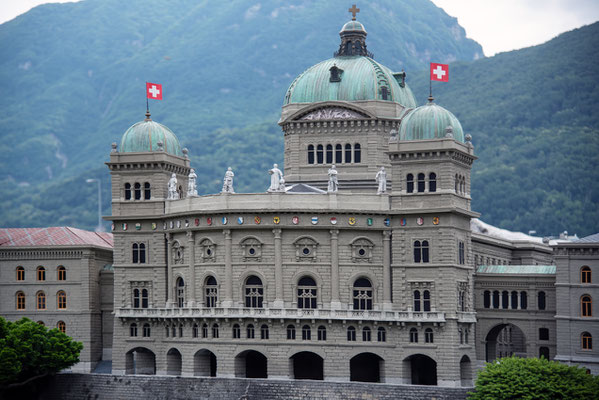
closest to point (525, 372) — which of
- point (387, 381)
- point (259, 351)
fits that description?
point (387, 381)

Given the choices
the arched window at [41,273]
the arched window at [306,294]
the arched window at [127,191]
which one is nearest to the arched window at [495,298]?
the arched window at [306,294]

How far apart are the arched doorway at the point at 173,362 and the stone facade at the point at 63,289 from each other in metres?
9.24

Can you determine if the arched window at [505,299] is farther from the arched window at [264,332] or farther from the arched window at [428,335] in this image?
the arched window at [264,332]

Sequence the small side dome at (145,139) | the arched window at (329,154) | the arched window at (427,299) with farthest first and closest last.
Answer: the arched window at (329,154), the small side dome at (145,139), the arched window at (427,299)

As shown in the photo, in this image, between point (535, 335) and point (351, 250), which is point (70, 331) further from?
point (535, 335)

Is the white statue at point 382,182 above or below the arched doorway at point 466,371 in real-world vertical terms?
above

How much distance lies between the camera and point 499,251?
123562mm

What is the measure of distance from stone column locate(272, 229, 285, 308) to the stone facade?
20757 mm

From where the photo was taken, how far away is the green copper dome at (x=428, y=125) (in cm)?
10344

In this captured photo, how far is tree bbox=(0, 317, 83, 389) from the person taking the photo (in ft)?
319

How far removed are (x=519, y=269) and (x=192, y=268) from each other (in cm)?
3134

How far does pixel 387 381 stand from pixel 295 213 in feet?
56.0

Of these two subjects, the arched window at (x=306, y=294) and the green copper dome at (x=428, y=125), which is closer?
the green copper dome at (x=428, y=125)

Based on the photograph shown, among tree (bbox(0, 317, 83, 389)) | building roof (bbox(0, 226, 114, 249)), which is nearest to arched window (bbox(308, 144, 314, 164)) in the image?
building roof (bbox(0, 226, 114, 249))
